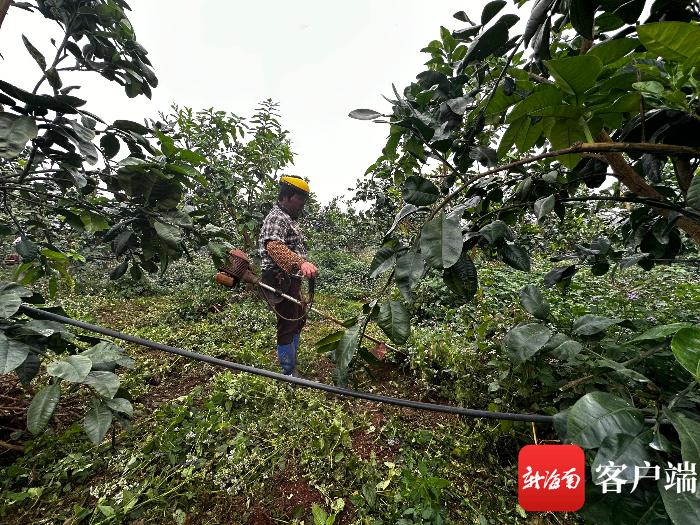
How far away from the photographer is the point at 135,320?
4234 millimetres

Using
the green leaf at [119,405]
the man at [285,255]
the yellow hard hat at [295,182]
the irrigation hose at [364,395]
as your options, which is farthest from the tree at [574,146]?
the yellow hard hat at [295,182]

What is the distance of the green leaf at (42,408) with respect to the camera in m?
0.82

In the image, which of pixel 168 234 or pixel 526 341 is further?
pixel 168 234

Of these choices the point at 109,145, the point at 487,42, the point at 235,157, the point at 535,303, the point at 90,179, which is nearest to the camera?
the point at 487,42

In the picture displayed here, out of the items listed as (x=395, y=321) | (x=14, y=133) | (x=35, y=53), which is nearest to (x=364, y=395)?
(x=395, y=321)

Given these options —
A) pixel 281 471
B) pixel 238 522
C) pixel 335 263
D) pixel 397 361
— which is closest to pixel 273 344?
pixel 397 361

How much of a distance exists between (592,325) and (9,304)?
5.79 feet

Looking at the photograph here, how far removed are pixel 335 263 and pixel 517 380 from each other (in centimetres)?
671

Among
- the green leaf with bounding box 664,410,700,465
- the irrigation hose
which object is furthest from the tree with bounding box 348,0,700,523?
the irrigation hose

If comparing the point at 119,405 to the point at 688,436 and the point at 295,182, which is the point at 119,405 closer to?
the point at 688,436

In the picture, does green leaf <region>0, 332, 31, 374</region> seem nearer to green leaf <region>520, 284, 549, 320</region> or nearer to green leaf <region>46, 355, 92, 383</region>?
green leaf <region>46, 355, 92, 383</region>

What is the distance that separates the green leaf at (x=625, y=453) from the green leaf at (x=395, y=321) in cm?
35

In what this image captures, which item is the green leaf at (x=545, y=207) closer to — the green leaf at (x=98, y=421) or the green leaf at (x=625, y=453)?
the green leaf at (x=625, y=453)

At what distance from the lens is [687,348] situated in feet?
1.58
